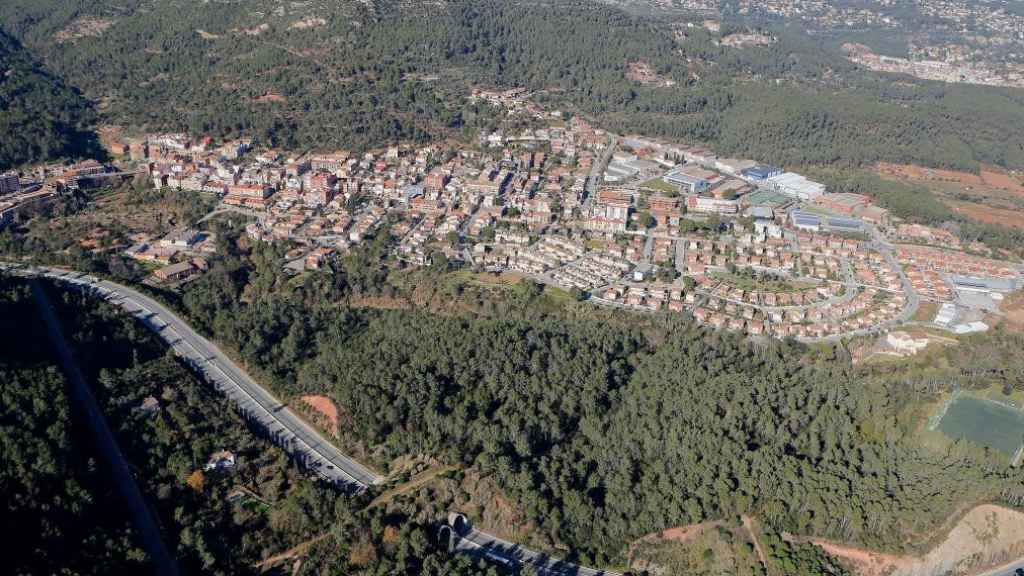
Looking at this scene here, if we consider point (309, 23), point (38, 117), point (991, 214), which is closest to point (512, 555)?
point (991, 214)

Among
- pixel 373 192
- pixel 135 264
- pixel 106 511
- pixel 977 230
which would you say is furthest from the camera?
pixel 373 192

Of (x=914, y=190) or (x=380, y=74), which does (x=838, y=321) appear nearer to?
(x=914, y=190)

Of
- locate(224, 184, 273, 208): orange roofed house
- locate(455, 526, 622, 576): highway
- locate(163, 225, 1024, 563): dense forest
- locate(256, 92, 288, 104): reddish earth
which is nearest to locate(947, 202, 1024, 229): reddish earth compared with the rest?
locate(163, 225, 1024, 563): dense forest

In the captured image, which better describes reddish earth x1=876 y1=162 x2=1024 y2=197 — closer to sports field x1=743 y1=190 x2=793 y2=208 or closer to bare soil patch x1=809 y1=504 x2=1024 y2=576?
sports field x1=743 y1=190 x2=793 y2=208

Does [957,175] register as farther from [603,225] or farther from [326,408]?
[326,408]

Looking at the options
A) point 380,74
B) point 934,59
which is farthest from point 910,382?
point 934,59

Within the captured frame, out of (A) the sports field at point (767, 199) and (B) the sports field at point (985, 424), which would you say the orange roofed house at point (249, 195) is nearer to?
(A) the sports field at point (767, 199)
